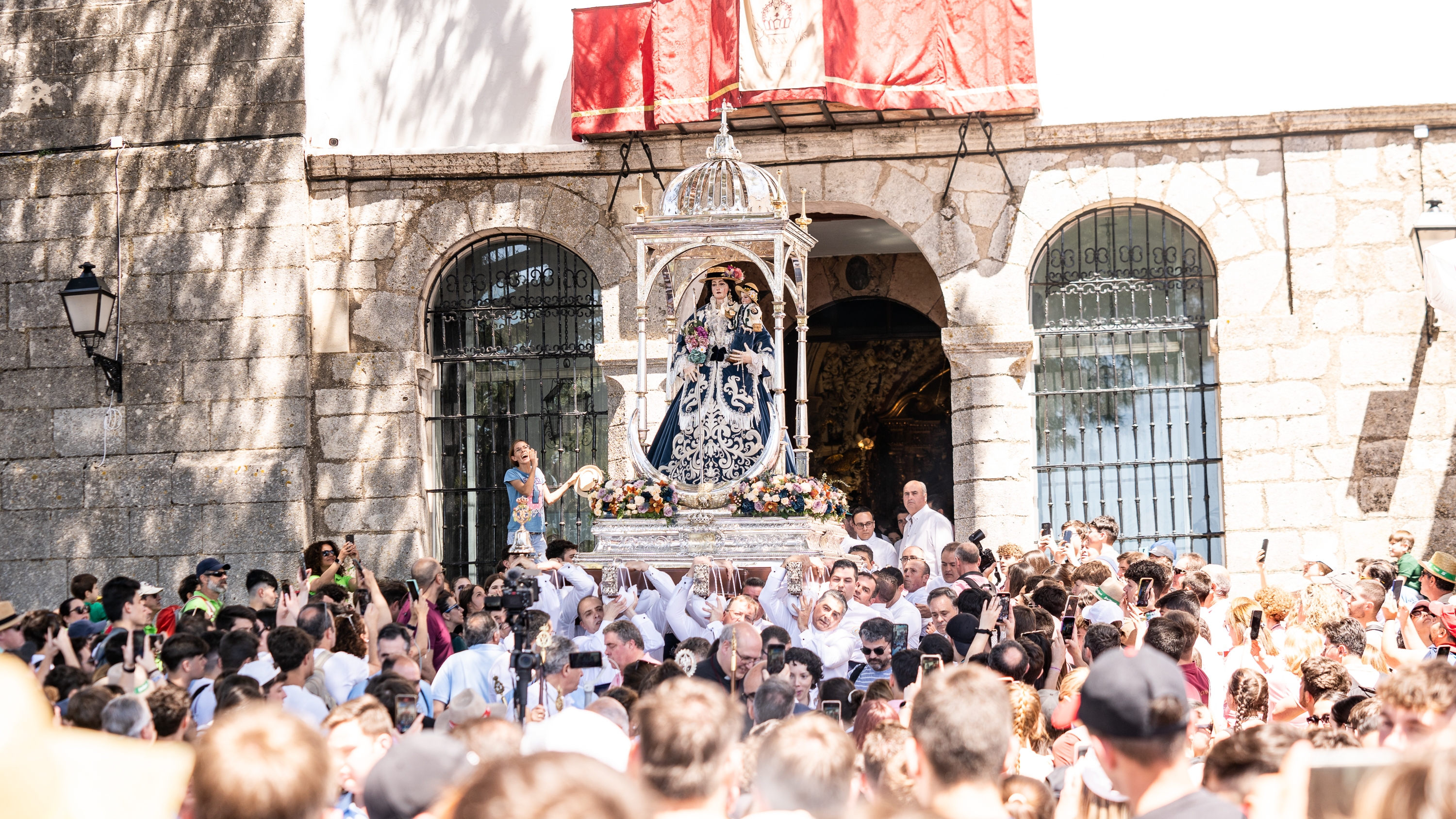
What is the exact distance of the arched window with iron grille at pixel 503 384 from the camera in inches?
479

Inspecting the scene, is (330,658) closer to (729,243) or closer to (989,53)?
(729,243)

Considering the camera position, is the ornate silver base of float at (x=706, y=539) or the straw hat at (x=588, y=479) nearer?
the ornate silver base of float at (x=706, y=539)

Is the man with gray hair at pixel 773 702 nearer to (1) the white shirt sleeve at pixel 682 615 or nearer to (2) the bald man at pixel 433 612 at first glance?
(2) the bald man at pixel 433 612

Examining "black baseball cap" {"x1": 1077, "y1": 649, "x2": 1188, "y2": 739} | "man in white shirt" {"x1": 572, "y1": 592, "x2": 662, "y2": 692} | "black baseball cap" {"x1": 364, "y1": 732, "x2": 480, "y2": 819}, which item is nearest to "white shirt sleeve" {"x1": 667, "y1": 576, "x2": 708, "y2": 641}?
"man in white shirt" {"x1": 572, "y1": 592, "x2": 662, "y2": 692}

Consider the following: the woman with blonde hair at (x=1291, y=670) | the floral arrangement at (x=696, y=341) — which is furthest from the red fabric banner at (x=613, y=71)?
the woman with blonde hair at (x=1291, y=670)

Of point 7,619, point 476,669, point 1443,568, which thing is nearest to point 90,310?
point 7,619

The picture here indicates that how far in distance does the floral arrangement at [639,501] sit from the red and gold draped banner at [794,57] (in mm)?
3087

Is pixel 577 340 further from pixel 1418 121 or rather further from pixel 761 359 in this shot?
pixel 1418 121

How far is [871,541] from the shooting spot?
10.7 meters

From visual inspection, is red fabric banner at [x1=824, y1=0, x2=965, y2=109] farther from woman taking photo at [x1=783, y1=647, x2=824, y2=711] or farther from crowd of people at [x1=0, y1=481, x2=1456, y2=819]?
woman taking photo at [x1=783, y1=647, x2=824, y2=711]

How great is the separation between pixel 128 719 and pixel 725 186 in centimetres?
649

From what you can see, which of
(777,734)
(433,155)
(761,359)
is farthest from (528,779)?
(433,155)

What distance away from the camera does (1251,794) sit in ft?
11.7

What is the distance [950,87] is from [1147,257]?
2012mm
